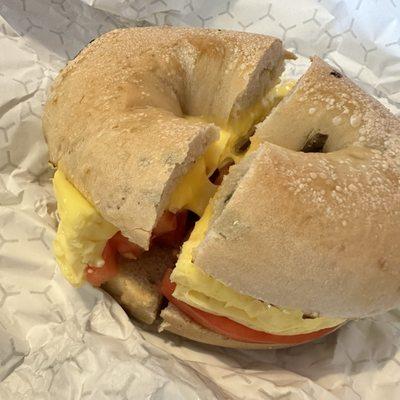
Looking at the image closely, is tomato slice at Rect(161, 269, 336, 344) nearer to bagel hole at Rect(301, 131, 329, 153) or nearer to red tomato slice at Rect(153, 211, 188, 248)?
red tomato slice at Rect(153, 211, 188, 248)

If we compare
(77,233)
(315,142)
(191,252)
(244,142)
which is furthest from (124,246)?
(315,142)

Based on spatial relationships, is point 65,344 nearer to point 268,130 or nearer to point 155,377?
point 155,377

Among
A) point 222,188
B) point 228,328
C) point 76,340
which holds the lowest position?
point 76,340

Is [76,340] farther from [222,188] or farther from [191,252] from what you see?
[222,188]

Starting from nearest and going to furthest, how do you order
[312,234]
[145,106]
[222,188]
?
[312,234] < [222,188] < [145,106]

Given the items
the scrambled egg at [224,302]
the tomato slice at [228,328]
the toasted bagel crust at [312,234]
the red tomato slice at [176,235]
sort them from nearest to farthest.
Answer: the toasted bagel crust at [312,234], the scrambled egg at [224,302], the tomato slice at [228,328], the red tomato slice at [176,235]

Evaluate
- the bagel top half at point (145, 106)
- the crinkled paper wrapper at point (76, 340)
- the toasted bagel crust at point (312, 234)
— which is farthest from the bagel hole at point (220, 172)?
the crinkled paper wrapper at point (76, 340)

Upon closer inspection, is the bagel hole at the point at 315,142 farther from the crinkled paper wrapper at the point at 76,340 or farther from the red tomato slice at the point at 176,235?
the crinkled paper wrapper at the point at 76,340
